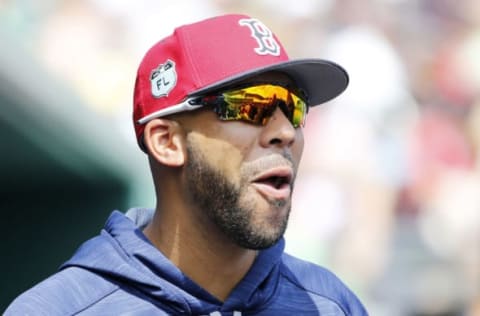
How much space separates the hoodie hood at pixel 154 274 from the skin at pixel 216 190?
0.13 ft

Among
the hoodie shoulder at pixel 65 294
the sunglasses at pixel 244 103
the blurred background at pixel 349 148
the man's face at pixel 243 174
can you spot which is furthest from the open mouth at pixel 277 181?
the blurred background at pixel 349 148

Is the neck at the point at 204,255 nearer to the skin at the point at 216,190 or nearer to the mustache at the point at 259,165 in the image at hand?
the skin at the point at 216,190

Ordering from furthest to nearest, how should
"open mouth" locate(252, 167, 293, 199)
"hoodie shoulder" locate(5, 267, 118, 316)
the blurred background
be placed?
1. the blurred background
2. "open mouth" locate(252, 167, 293, 199)
3. "hoodie shoulder" locate(5, 267, 118, 316)

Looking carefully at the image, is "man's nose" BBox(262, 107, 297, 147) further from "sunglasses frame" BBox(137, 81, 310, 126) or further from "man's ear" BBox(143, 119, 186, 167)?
"man's ear" BBox(143, 119, 186, 167)

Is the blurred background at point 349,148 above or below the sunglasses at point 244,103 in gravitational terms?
above

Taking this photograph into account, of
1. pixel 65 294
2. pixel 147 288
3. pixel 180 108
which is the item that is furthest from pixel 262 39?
pixel 65 294

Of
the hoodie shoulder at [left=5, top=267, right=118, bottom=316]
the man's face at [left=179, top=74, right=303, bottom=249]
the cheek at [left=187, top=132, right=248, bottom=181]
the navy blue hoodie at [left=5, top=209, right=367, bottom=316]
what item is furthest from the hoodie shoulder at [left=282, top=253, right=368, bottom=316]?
the hoodie shoulder at [left=5, top=267, right=118, bottom=316]

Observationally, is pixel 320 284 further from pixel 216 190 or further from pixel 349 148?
pixel 349 148

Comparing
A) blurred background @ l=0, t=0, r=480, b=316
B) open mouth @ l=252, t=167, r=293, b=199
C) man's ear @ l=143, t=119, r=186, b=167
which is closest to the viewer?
open mouth @ l=252, t=167, r=293, b=199

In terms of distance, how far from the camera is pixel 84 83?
15.6ft

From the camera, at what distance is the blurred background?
424 cm

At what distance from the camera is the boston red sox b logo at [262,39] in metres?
2.23

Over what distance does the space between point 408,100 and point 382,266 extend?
1077 mm

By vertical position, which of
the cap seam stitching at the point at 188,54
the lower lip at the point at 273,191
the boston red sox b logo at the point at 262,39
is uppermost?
the boston red sox b logo at the point at 262,39
